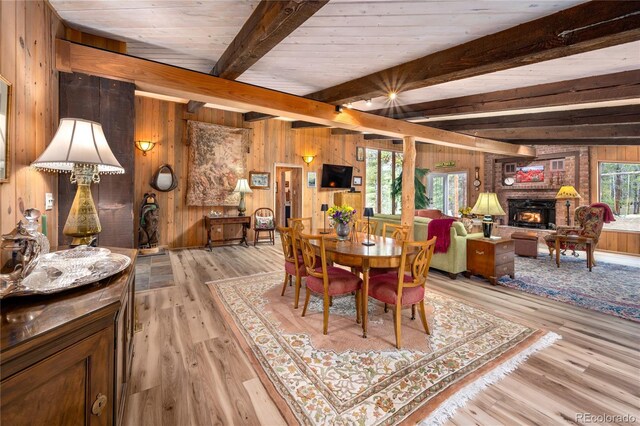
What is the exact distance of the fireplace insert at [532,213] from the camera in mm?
7120

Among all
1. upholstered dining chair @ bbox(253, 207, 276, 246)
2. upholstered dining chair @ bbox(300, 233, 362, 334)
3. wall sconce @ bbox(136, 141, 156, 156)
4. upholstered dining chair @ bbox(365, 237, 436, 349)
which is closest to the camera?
upholstered dining chair @ bbox(365, 237, 436, 349)

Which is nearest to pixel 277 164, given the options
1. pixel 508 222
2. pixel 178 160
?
pixel 178 160

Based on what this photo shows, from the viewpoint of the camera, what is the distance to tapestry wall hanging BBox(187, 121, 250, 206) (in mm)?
5727

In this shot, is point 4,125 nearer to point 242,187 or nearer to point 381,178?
point 242,187

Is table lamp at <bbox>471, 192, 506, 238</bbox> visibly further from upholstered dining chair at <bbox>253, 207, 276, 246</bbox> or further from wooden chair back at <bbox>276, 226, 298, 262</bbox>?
upholstered dining chair at <bbox>253, 207, 276, 246</bbox>

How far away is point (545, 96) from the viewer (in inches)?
139

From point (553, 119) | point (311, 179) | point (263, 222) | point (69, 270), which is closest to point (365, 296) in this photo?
point (69, 270)

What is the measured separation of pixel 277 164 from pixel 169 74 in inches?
160

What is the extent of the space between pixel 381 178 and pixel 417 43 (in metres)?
6.68

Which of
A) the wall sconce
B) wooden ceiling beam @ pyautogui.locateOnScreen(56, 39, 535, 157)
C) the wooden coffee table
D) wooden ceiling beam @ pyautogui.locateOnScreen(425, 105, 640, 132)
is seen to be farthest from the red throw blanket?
the wall sconce

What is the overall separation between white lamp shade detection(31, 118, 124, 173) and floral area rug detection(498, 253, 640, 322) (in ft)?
14.9

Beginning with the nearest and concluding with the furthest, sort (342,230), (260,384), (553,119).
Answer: (260,384) < (342,230) < (553,119)

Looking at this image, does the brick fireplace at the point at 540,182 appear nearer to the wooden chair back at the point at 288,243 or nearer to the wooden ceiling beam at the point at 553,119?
the wooden ceiling beam at the point at 553,119

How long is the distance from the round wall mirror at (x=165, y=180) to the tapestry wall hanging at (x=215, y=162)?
34cm
